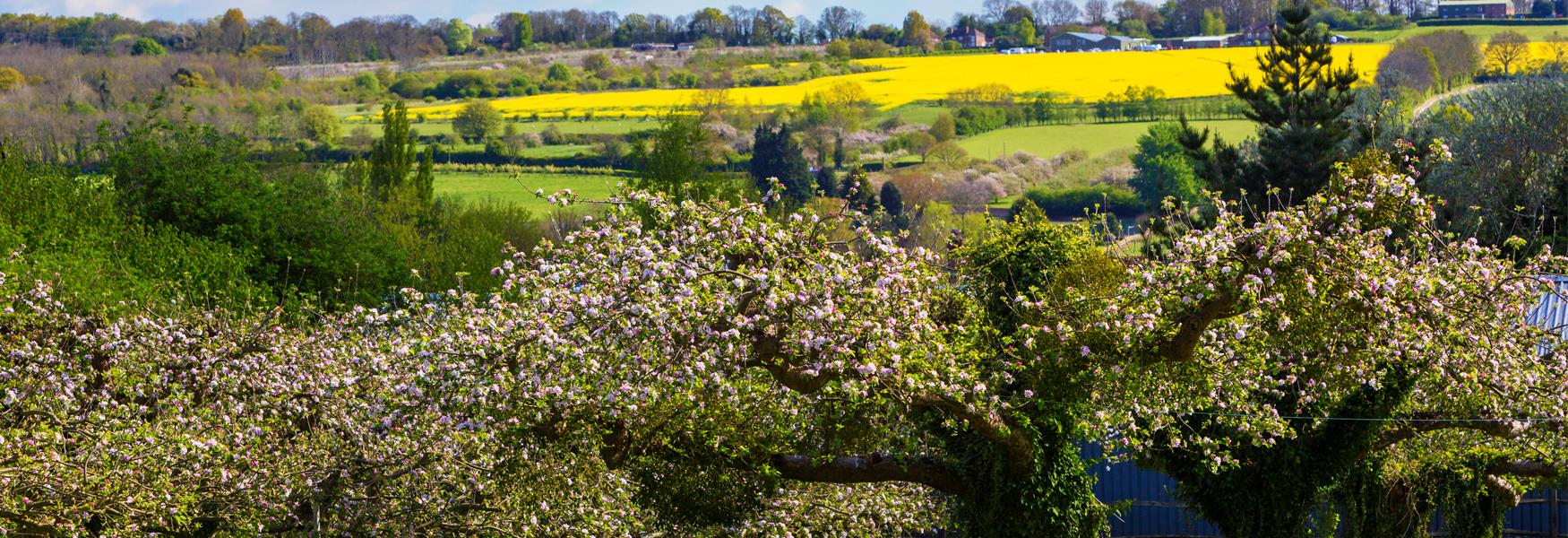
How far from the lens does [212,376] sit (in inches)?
717

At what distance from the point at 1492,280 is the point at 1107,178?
86.5 metres

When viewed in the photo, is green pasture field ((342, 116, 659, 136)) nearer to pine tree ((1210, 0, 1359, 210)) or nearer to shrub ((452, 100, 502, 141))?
shrub ((452, 100, 502, 141))

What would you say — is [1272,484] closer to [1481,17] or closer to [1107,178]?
[1107,178]

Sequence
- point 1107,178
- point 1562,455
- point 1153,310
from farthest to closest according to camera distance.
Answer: point 1107,178 → point 1562,455 → point 1153,310

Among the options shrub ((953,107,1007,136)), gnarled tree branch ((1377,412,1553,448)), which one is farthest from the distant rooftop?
gnarled tree branch ((1377,412,1553,448))

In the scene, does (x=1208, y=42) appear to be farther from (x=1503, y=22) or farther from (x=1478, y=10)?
(x=1503, y=22)

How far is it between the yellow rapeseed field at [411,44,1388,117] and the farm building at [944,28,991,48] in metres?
11.1

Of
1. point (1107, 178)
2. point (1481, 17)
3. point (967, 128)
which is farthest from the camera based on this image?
point (1481, 17)

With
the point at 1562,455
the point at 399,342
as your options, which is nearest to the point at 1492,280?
the point at 1562,455

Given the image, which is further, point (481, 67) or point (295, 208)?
point (481, 67)

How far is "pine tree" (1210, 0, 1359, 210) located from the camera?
40.0 m

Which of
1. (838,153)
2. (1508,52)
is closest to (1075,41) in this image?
(838,153)

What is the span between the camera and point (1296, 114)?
4197 cm

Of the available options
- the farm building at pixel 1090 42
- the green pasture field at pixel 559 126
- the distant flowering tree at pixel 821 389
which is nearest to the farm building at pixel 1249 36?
the farm building at pixel 1090 42
